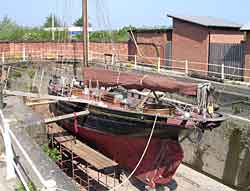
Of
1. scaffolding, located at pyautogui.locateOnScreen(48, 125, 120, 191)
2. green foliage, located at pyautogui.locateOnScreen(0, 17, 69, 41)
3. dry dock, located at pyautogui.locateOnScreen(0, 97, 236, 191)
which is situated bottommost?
dry dock, located at pyautogui.locateOnScreen(0, 97, 236, 191)

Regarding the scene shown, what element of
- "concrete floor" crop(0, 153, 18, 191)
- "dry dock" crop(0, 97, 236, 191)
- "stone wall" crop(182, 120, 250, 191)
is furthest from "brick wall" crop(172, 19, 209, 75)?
"concrete floor" crop(0, 153, 18, 191)

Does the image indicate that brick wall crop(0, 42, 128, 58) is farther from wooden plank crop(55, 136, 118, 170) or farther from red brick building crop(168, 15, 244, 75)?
wooden plank crop(55, 136, 118, 170)

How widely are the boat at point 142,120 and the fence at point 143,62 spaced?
264 inches

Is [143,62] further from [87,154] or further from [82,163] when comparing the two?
[87,154]

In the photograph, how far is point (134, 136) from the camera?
1132cm

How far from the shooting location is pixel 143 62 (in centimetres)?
2745

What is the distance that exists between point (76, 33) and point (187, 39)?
23302mm

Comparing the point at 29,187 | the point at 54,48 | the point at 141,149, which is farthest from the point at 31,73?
the point at 29,187

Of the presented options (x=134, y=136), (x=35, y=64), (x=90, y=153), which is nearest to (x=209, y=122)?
(x=134, y=136)

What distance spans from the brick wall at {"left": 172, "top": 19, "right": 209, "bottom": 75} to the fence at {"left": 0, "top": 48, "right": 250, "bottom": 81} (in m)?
0.20

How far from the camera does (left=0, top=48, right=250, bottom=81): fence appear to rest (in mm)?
19641

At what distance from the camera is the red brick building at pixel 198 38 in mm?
21609

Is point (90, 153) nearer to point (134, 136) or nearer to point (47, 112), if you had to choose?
point (134, 136)

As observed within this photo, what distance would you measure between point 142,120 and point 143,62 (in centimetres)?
1692
